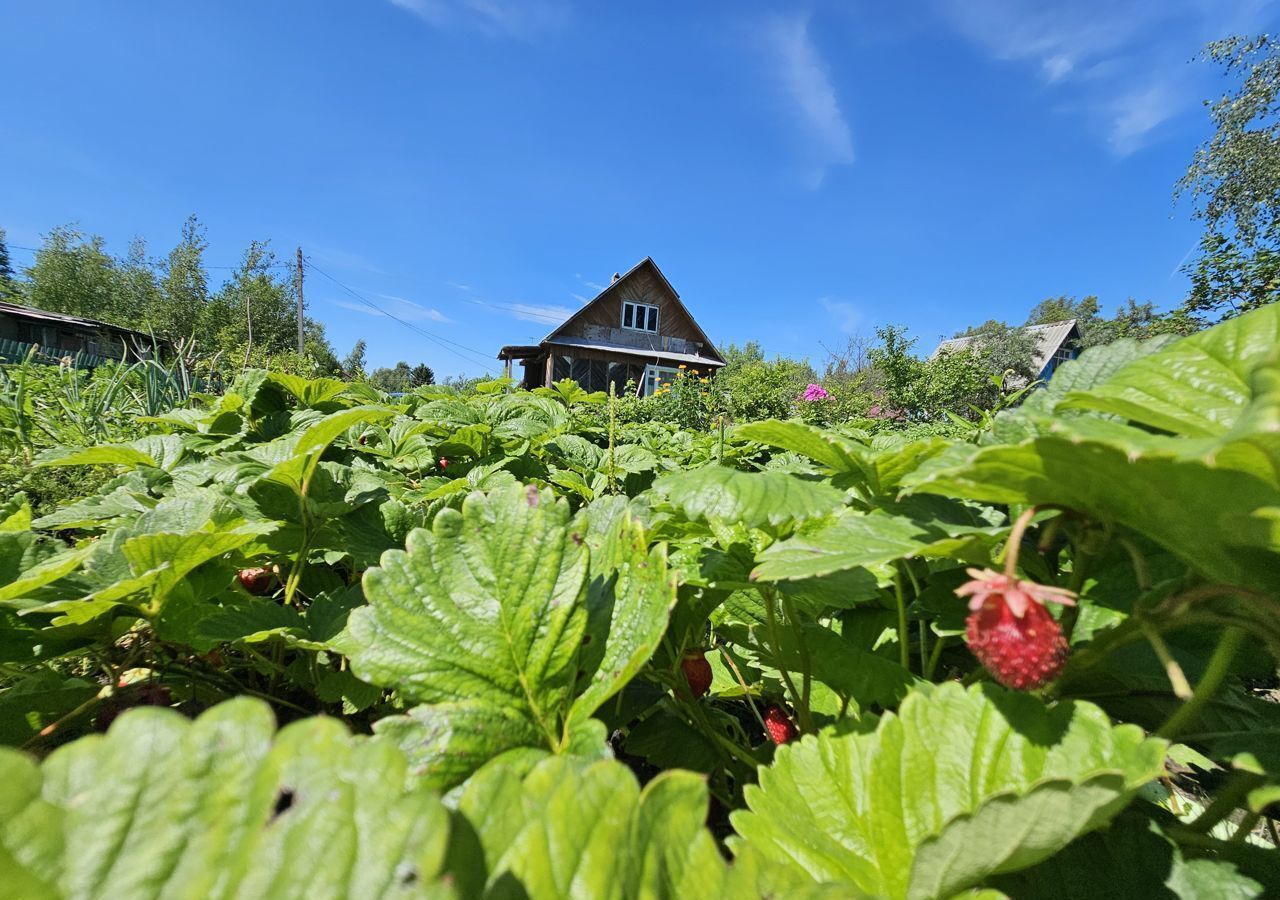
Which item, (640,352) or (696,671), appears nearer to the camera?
(696,671)

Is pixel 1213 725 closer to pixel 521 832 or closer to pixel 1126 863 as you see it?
pixel 1126 863

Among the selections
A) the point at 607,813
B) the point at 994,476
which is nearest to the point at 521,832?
the point at 607,813

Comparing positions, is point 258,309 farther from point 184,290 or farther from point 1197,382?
point 1197,382

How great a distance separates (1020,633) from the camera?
40 cm

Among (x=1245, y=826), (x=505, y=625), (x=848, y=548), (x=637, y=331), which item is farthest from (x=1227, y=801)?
(x=637, y=331)

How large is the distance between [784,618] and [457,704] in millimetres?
466

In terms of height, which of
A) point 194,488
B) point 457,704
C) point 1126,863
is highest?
point 194,488

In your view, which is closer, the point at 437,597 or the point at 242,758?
the point at 242,758

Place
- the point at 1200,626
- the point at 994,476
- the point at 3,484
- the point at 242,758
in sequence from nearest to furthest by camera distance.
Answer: the point at 242,758 → the point at 994,476 → the point at 1200,626 → the point at 3,484

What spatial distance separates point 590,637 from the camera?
57 centimetres

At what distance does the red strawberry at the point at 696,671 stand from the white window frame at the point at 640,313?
60.3ft

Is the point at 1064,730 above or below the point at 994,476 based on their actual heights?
below

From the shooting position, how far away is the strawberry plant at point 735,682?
279 millimetres

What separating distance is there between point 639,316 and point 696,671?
18.7 metres
